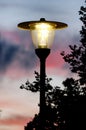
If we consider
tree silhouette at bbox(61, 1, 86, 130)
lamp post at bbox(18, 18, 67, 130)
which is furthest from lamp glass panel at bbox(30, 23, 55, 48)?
tree silhouette at bbox(61, 1, 86, 130)

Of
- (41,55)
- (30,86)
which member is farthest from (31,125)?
(41,55)

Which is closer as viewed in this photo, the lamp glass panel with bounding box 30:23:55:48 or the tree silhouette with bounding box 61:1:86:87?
the lamp glass panel with bounding box 30:23:55:48

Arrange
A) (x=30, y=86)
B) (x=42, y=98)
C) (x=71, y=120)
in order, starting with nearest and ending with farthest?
(x=42, y=98)
(x=71, y=120)
(x=30, y=86)

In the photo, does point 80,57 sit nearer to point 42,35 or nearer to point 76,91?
point 76,91

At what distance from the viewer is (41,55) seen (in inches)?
461

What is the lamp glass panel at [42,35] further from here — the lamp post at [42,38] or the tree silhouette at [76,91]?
the tree silhouette at [76,91]

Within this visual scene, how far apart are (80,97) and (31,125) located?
104 inches

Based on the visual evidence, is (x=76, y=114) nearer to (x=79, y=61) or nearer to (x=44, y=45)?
(x=79, y=61)

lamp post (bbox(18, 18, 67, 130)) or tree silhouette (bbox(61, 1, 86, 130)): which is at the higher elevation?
tree silhouette (bbox(61, 1, 86, 130))

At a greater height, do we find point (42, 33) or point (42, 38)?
point (42, 33)

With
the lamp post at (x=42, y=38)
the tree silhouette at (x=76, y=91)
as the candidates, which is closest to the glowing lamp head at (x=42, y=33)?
the lamp post at (x=42, y=38)

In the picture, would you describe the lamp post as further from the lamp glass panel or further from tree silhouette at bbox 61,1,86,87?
tree silhouette at bbox 61,1,86,87

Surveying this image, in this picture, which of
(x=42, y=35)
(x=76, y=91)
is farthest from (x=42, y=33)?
(x=76, y=91)

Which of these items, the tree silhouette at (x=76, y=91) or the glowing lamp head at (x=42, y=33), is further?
the tree silhouette at (x=76, y=91)
